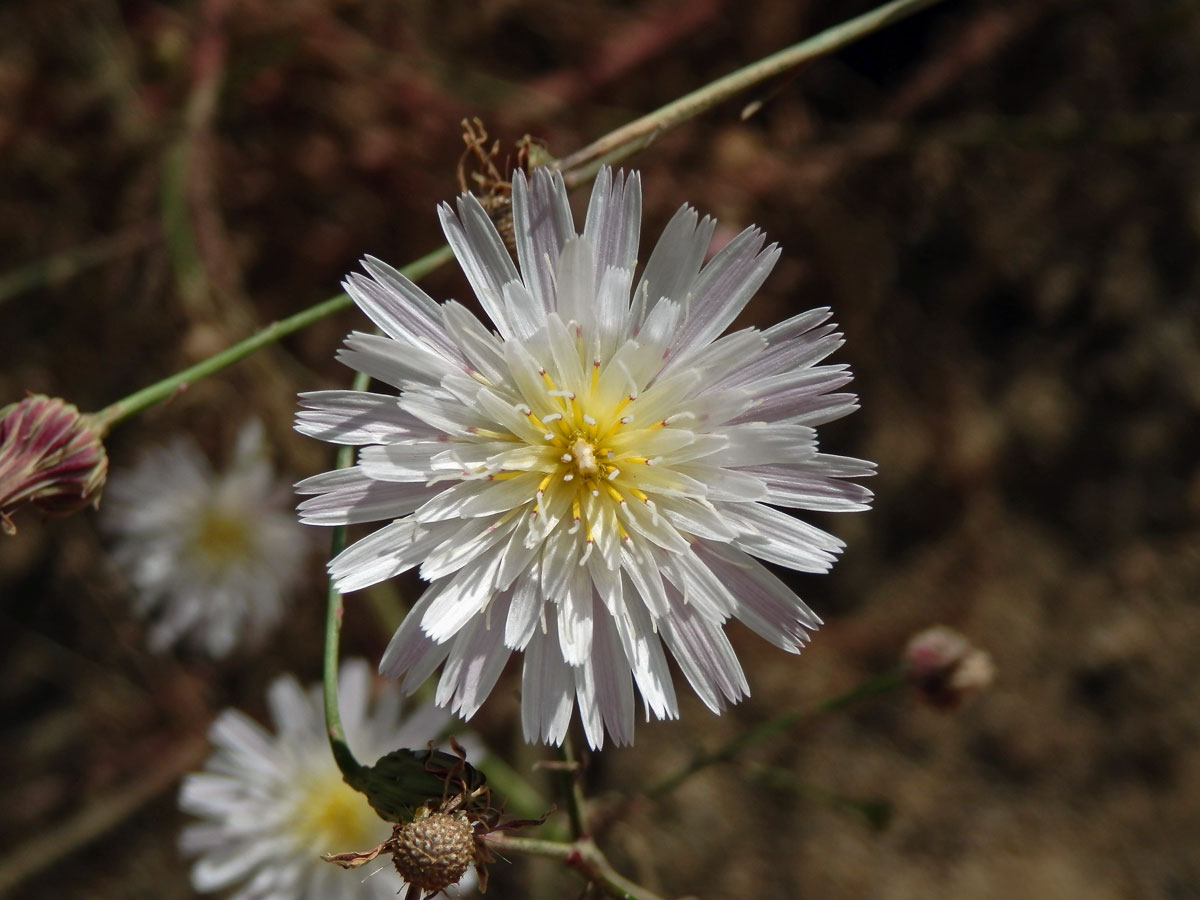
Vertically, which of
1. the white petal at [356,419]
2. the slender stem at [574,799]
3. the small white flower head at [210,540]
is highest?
the small white flower head at [210,540]

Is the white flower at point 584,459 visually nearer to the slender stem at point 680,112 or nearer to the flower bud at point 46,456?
the slender stem at point 680,112

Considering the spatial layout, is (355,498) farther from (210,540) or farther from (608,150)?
(210,540)

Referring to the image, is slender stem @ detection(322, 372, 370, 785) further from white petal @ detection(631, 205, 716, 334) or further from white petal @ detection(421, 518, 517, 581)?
white petal @ detection(631, 205, 716, 334)

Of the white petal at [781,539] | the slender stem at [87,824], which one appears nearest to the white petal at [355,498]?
the white petal at [781,539]

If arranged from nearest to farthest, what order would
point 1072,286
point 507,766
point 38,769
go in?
point 1072,286, point 507,766, point 38,769

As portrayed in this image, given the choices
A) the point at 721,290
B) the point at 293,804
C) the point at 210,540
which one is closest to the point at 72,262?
the point at 210,540

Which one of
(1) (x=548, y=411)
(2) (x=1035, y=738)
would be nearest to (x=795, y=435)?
(1) (x=548, y=411)

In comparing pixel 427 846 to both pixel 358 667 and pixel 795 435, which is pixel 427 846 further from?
pixel 358 667
